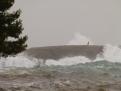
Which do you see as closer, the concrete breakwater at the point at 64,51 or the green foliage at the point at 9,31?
the green foliage at the point at 9,31

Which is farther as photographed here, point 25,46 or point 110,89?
point 110,89

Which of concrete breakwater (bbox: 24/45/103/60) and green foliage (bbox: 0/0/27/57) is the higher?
concrete breakwater (bbox: 24/45/103/60)

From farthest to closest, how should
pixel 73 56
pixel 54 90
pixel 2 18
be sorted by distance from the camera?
pixel 73 56 → pixel 54 90 → pixel 2 18

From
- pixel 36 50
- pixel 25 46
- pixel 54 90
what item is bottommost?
pixel 54 90

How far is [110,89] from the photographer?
162 ft

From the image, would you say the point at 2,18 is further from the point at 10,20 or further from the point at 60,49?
the point at 60,49

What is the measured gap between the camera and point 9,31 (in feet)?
130

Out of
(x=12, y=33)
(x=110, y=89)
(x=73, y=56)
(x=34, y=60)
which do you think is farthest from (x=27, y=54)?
(x=12, y=33)

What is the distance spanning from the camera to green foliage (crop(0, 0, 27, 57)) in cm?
3909

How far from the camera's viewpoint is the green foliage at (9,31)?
3909cm

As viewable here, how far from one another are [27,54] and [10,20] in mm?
96541

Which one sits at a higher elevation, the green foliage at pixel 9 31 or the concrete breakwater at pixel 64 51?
the concrete breakwater at pixel 64 51

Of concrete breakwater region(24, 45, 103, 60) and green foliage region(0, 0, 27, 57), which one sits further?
concrete breakwater region(24, 45, 103, 60)

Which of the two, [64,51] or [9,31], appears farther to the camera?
[64,51]
